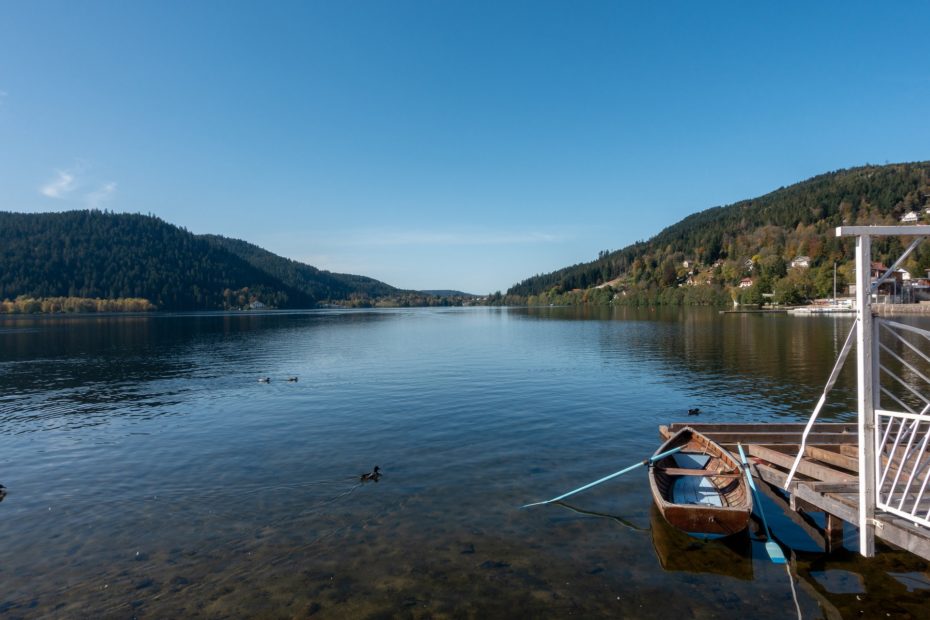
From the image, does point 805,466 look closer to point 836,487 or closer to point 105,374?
point 836,487

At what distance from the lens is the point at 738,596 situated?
1098cm

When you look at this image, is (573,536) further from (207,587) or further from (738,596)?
(207,587)

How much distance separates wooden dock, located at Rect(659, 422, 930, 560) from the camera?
9.75m

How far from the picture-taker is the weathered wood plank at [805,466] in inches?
508

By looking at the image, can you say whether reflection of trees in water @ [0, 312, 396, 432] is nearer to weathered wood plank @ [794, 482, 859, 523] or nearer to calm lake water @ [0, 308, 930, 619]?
calm lake water @ [0, 308, 930, 619]

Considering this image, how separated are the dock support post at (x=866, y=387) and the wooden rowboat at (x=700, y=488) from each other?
97.1 inches

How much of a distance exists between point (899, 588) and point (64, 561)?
20.3 metres

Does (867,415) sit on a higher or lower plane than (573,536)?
higher

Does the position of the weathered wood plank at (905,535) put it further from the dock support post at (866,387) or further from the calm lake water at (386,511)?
the calm lake water at (386,511)

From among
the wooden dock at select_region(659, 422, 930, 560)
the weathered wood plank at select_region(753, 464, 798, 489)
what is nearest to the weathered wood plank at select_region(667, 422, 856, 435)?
the wooden dock at select_region(659, 422, 930, 560)

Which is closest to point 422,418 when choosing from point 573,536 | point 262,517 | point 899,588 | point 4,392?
point 262,517

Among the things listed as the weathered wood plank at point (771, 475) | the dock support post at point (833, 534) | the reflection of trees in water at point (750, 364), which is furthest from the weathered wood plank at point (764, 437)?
the reflection of trees in water at point (750, 364)

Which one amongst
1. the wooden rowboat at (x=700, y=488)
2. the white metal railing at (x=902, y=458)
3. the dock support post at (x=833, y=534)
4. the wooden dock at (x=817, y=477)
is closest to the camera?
the white metal railing at (x=902, y=458)

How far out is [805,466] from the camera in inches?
544
